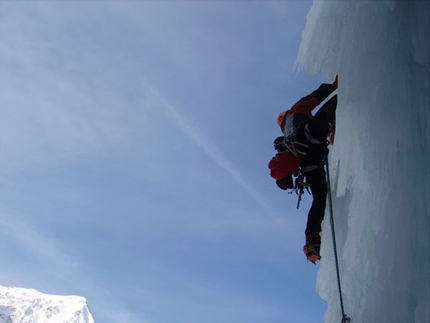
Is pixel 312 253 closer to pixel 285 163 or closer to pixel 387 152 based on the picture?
pixel 285 163

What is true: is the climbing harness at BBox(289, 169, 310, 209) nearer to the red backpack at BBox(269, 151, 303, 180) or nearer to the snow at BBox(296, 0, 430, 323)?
the red backpack at BBox(269, 151, 303, 180)

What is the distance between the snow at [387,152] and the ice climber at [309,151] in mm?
1379

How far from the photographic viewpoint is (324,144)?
539 cm

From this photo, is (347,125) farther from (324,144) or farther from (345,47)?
(324,144)

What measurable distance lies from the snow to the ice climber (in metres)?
1.38

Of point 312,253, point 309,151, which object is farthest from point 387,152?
point 312,253

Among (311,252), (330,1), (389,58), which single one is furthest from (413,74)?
(311,252)

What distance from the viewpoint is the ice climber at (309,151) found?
5086 mm

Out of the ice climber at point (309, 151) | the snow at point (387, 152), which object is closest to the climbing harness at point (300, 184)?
the ice climber at point (309, 151)

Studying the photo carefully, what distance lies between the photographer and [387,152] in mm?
3480

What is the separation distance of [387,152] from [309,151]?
197cm

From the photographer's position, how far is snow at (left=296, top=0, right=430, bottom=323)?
131 inches

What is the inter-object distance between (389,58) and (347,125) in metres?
0.65

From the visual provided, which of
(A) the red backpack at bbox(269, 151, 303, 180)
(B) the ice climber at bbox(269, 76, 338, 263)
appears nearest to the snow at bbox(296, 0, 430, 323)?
(B) the ice climber at bbox(269, 76, 338, 263)
